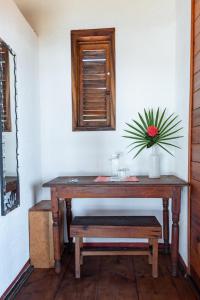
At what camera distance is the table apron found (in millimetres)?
1955

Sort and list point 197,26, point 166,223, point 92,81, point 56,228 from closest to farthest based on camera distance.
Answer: point 197,26 → point 56,228 → point 166,223 → point 92,81

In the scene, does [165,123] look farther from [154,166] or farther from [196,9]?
[196,9]

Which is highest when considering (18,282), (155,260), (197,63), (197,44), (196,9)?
(196,9)

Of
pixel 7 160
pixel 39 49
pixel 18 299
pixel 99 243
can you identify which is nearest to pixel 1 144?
pixel 7 160

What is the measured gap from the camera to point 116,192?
6.49 ft

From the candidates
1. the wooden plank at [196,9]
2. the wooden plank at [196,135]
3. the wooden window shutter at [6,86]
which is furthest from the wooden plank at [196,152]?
the wooden window shutter at [6,86]

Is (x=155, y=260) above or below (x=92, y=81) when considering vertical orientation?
below

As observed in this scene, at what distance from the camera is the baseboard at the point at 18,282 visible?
1.75 meters

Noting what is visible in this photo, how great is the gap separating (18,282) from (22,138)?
1.16 meters

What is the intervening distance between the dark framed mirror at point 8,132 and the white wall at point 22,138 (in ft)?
0.30

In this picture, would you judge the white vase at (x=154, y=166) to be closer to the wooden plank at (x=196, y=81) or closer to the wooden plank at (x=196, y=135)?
the wooden plank at (x=196, y=135)

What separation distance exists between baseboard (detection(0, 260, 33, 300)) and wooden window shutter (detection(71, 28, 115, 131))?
139cm

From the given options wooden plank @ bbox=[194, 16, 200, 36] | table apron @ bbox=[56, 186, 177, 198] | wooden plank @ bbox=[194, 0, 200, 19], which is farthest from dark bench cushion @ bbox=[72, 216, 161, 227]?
wooden plank @ bbox=[194, 0, 200, 19]

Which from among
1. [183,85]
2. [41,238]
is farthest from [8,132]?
[183,85]
